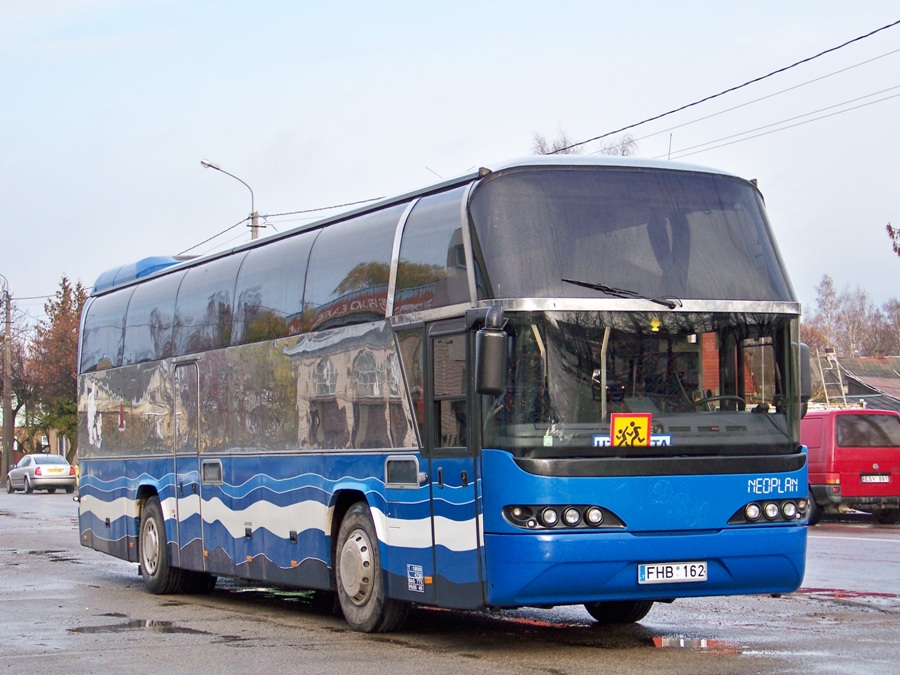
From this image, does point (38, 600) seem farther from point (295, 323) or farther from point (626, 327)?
point (626, 327)

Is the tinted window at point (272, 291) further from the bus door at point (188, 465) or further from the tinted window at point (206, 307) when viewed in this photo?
the bus door at point (188, 465)

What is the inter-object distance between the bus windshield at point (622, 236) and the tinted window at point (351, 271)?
1.55 meters

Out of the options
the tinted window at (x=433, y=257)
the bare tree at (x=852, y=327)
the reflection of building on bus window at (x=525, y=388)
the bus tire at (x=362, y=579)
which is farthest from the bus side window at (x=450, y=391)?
the bare tree at (x=852, y=327)

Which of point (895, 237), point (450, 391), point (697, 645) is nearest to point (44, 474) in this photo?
point (895, 237)

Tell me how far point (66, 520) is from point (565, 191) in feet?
77.0

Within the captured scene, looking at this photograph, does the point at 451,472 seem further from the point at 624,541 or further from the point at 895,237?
the point at 895,237

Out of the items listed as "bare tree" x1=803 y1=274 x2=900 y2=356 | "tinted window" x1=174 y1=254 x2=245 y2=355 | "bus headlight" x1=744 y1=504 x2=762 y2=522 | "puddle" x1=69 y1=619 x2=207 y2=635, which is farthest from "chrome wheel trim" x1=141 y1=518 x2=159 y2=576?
"bare tree" x1=803 y1=274 x2=900 y2=356

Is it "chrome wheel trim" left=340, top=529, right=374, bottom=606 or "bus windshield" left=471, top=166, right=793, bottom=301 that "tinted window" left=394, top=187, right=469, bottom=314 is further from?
"chrome wheel trim" left=340, top=529, right=374, bottom=606

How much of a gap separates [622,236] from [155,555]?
7937 mm

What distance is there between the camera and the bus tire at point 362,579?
35.4 ft

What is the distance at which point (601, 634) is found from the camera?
1085 cm

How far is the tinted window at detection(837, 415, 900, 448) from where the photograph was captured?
2388cm

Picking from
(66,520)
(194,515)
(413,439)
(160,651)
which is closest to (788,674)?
(413,439)

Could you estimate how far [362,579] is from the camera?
1102cm
